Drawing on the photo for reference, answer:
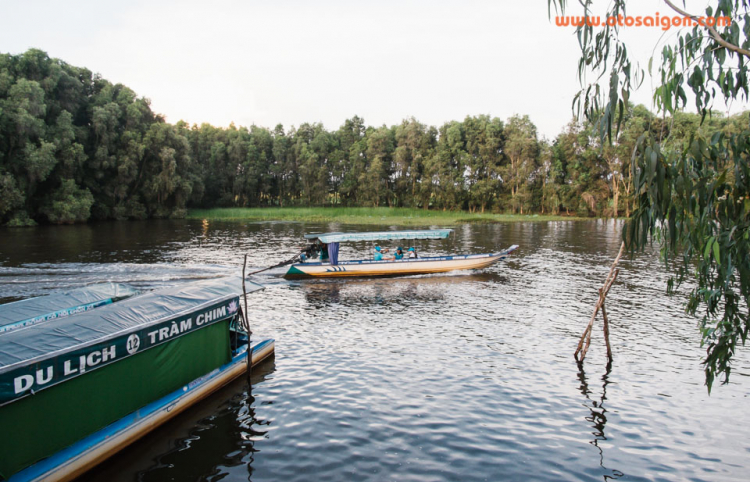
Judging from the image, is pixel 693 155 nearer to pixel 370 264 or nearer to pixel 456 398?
pixel 456 398

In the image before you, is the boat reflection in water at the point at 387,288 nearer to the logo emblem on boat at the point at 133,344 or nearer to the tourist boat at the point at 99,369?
the tourist boat at the point at 99,369

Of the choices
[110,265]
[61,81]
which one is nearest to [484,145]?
[61,81]

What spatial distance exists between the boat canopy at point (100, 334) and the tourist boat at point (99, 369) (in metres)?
0.02

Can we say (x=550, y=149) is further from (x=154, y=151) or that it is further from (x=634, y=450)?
(x=634, y=450)

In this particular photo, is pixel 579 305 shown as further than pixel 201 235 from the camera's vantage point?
No

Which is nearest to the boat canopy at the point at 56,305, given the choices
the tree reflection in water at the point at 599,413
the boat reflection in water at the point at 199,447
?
the boat reflection in water at the point at 199,447

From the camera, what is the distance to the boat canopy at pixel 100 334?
8211 mm

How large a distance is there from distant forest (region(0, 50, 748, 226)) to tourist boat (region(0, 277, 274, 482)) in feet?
184

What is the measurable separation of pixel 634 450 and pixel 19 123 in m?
74.1

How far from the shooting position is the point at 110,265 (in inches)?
1272

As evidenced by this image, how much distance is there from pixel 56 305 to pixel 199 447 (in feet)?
20.3

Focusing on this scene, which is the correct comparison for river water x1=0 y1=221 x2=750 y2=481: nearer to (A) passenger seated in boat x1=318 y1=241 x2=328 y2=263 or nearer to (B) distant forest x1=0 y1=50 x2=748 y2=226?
(A) passenger seated in boat x1=318 y1=241 x2=328 y2=263

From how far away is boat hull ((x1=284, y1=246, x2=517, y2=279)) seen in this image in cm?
2964

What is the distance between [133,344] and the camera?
34.0 ft
